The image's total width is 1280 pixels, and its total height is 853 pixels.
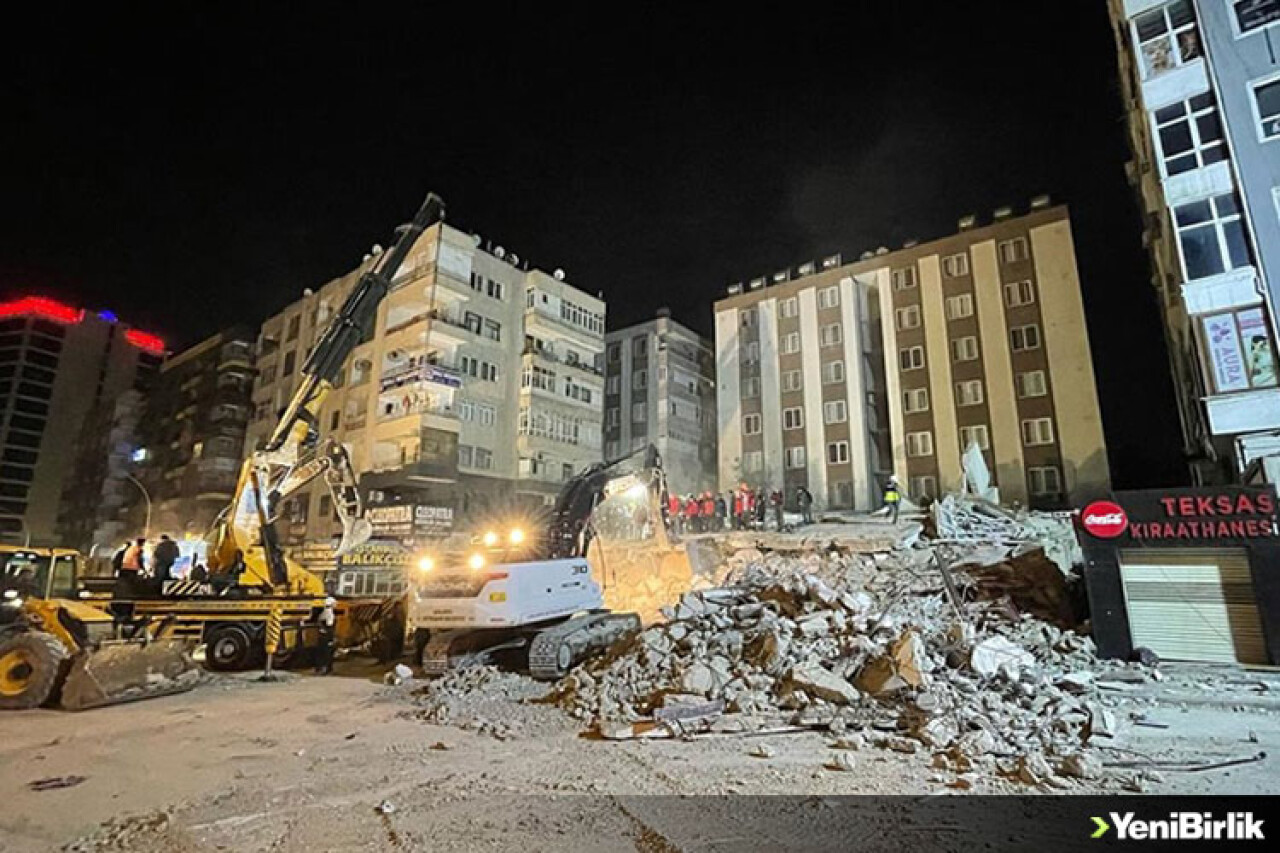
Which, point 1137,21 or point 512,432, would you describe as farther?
point 512,432

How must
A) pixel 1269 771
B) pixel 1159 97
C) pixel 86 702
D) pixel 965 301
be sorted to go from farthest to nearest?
1. pixel 965 301
2. pixel 1159 97
3. pixel 86 702
4. pixel 1269 771

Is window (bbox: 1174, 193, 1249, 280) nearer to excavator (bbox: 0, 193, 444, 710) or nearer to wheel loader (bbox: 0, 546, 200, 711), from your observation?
excavator (bbox: 0, 193, 444, 710)

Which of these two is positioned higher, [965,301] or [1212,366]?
[965,301]

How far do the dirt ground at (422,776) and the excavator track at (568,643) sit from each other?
1.69 m

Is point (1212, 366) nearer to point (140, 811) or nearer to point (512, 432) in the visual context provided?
point (140, 811)

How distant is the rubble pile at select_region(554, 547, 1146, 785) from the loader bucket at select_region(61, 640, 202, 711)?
6.74m

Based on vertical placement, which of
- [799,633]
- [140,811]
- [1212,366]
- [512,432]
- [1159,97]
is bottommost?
[140,811]

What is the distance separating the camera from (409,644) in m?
15.9

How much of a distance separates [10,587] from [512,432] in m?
29.7

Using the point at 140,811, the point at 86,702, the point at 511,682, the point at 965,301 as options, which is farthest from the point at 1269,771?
the point at 965,301

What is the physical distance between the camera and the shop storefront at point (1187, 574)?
12211mm

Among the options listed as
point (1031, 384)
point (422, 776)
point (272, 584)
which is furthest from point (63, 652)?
point (1031, 384)

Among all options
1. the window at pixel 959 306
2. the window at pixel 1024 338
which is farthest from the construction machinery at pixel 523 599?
the window at pixel 959 306

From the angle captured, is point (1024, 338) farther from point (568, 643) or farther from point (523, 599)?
point (523, 599)
